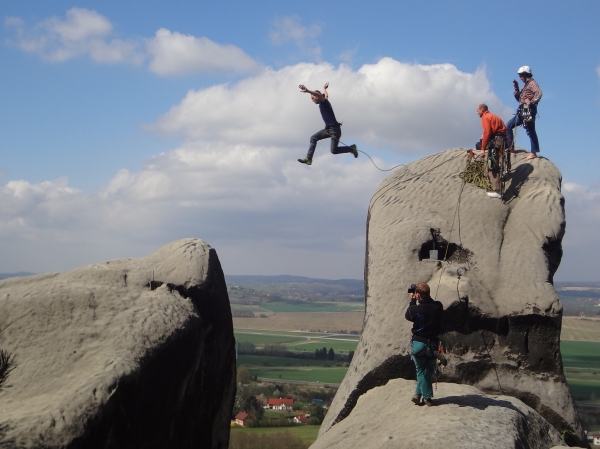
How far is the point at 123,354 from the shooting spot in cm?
1041

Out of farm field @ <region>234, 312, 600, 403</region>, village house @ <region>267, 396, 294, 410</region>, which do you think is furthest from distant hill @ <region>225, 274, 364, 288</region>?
village house @ <region>267, 396, 294, 410</region>

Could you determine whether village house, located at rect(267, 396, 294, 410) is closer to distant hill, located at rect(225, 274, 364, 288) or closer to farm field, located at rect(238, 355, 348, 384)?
farm field, located at rect(238, 355, 348, 384)

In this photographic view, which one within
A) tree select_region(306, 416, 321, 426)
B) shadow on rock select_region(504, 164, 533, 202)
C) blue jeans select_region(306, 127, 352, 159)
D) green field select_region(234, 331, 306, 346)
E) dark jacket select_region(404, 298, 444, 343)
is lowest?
green field select_region(234, 331, 306, 346)

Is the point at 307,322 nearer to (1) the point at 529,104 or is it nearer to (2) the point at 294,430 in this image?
(2) the point at 294,430

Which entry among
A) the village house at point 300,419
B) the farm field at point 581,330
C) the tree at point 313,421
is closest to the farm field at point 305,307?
the farm field at point 581,330

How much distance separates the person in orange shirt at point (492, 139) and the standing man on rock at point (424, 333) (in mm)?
5245

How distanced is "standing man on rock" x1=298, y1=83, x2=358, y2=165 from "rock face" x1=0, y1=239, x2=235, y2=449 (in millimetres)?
4409

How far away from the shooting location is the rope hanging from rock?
15.7m

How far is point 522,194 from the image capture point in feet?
50.5

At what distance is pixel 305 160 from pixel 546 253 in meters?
5.43

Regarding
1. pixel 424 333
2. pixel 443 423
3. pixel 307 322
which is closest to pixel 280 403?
pixel 424 333

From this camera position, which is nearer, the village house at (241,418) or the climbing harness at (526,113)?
the climbing harness at (526,113)

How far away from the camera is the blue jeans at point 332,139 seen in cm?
1669

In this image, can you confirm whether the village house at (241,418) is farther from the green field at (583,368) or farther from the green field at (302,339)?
the green field at (302,339)
